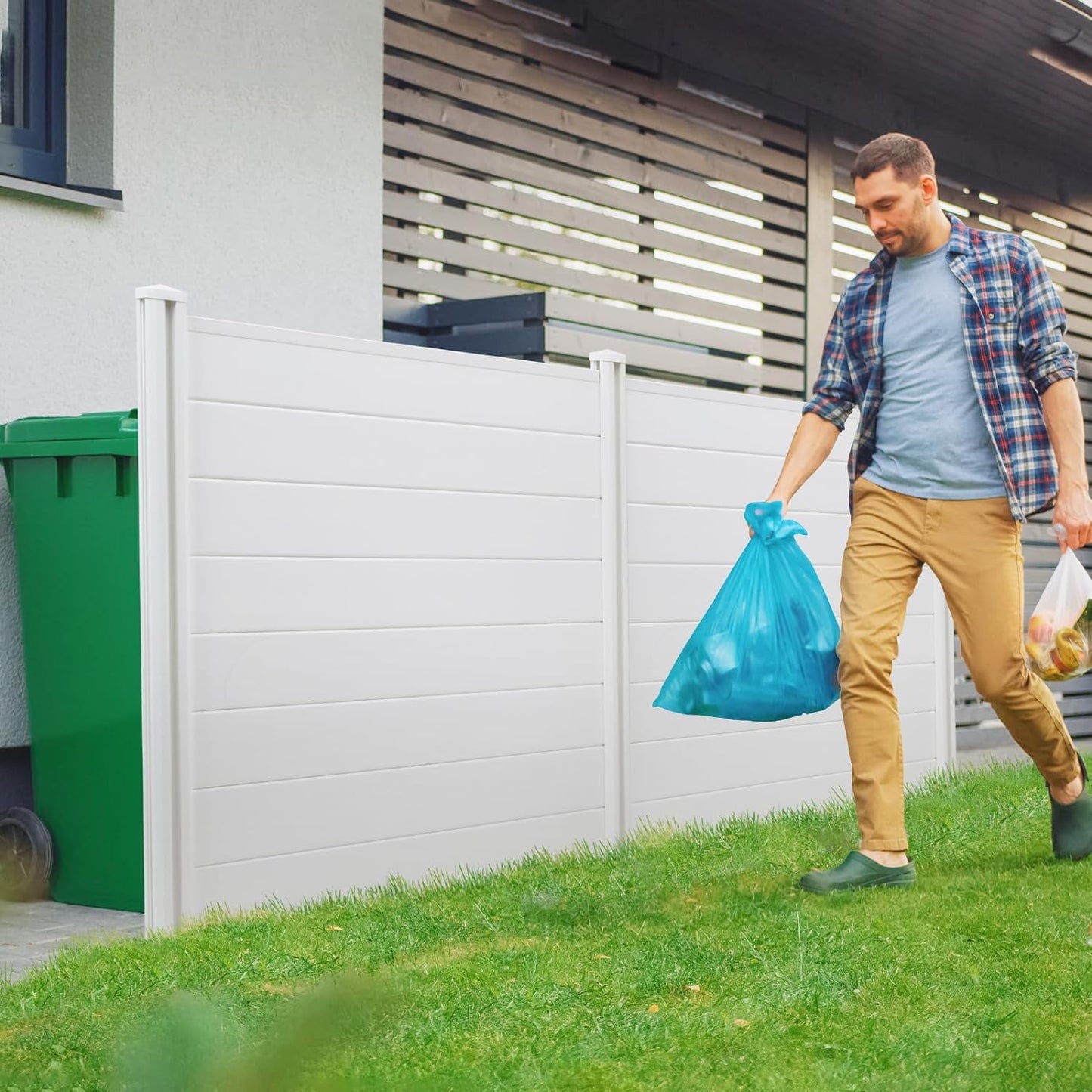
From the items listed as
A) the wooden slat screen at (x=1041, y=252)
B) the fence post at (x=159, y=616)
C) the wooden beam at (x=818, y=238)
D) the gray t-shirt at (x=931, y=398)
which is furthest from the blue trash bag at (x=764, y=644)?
the wooden slat screen at (x=1041, y=252)

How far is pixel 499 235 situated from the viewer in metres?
6.98

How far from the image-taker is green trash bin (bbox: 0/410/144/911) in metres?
4.41

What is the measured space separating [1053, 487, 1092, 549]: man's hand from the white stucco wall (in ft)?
9.53

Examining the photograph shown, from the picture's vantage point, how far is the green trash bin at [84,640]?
4414 millimetres

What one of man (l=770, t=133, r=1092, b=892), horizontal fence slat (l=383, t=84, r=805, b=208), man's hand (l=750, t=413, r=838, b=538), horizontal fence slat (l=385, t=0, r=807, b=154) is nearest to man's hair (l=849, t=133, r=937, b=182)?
man (l=770, t=133, r=1092, b=892)

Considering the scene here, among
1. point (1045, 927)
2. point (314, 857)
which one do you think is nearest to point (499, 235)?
point (314, 857)

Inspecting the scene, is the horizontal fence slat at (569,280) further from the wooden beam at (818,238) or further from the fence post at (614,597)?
the fence post at (614,597)

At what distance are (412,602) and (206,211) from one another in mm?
1770

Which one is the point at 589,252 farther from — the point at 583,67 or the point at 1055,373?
the point at 1055,373

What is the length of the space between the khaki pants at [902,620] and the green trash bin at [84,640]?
194cm

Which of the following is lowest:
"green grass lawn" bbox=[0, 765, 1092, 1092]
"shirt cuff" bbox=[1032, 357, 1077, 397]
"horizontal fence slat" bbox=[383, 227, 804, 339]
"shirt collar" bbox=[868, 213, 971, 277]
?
"green grass lawn" bbox=[0, 765, 1092, 1092]

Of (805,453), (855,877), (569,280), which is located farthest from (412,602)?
(569,280)

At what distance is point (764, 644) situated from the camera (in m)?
4.22

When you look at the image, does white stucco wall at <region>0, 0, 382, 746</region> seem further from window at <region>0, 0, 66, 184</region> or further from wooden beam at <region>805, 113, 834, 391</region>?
wooden beam at <region>805, 113, 834, 391</region>
